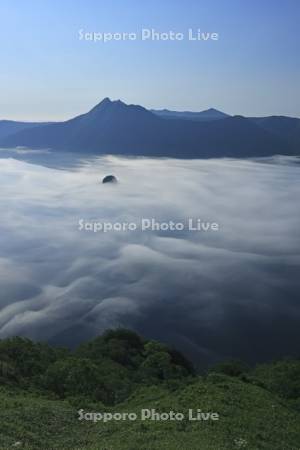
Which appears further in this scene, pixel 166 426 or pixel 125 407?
pixel 125 407

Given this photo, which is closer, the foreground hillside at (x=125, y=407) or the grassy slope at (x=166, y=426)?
the grassy slope at (x=166, y=426)

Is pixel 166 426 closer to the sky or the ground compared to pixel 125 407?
closer to the sky

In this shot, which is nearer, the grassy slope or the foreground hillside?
the grassy slope

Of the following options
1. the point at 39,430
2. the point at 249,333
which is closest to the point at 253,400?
the point at 39,430

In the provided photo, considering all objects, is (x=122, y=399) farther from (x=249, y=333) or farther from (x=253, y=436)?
(x=249, y=333)
